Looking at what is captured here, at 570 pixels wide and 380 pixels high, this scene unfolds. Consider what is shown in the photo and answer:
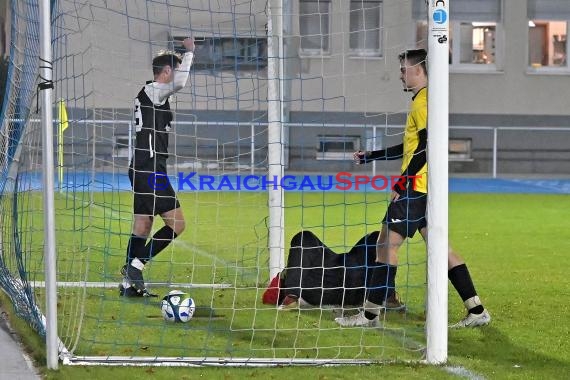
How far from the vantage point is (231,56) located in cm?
889

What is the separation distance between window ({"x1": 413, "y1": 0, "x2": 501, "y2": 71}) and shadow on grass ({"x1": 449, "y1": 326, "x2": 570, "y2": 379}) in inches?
821

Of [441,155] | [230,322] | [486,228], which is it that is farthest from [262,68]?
[486,228]

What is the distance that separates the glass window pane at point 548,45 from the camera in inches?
1097

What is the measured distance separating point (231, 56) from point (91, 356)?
3.46m

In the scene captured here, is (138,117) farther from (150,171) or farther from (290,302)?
(290,302)

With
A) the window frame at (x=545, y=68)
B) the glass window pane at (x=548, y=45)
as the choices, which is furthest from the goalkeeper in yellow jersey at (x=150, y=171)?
the glass window pane at (x=548, y=45)

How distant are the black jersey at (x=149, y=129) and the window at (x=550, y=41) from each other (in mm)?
20746

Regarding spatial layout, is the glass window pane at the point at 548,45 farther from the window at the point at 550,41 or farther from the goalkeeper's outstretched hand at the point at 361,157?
the goalkeeper's outstretched hand at the point at 361,157

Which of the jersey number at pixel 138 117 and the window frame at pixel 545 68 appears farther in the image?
the window frame at pixel 545 68

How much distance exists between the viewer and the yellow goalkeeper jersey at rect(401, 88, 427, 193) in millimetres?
6707

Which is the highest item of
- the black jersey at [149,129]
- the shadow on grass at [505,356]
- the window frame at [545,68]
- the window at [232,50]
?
the window frame at [545,68]

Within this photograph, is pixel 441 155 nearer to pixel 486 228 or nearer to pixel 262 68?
pixel 262 68

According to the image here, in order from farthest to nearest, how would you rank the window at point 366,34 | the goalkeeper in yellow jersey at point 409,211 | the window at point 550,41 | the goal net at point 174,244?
the window at point 550,41 → the window at point 366,34 → the goalkeeper in yellow jersey at point 409,211 → the goal net at point 174,244

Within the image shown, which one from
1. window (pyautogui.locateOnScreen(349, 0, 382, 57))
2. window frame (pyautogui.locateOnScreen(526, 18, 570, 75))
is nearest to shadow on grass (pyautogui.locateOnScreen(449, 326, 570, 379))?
window (pyautogui.locateOnScreen(349, 0, 382, 57))
